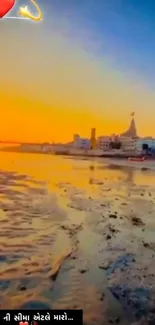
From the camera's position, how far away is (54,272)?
131cm

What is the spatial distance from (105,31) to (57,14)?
245 mm

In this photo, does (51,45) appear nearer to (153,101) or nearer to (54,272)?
(153,101)

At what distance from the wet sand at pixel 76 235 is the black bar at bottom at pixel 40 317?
2 cm

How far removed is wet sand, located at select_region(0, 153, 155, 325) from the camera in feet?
4.00

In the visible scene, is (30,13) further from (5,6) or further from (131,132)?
(131,132)

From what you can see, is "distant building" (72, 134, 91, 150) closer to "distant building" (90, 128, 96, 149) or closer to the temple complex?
"distant building" (90, 128, 96, 149)

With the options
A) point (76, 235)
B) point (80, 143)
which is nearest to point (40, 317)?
point (76, 235)

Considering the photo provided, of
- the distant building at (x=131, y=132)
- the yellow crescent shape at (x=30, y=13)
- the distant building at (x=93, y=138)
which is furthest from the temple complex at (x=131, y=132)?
the yellow crescent shape at (x=30, y=13)

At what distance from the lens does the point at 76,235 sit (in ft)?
5.00

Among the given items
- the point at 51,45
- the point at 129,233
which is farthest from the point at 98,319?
the point at 51,45

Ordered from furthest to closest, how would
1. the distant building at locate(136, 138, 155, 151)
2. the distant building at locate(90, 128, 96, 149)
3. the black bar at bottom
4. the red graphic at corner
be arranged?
1. the distant building at locate(136, 138, 155, 151)
2. the distant building at locate(90, 128, 96, 149)
3. the red graphic at corner
4. the black bar at bottom

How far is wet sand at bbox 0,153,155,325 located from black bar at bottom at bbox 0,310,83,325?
0.02 metres

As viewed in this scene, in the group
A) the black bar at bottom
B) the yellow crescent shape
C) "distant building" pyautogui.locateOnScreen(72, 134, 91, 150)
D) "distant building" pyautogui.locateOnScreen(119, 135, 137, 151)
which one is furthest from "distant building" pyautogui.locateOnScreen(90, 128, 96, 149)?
the black bar at bottom

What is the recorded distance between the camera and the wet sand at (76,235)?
4.00ft
